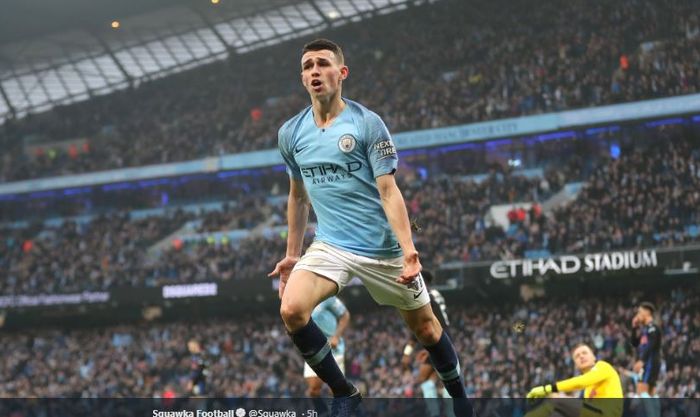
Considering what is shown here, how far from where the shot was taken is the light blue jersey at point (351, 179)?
23.4 ft

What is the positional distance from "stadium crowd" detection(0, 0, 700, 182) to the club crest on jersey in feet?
105

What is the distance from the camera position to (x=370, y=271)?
7.14 meters

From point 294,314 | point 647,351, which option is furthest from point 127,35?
point 294,314

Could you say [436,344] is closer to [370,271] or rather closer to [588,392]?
[370,271]

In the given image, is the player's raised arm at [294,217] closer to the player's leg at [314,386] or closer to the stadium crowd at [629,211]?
the player's leg at [314,386]

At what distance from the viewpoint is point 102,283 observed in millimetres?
43500

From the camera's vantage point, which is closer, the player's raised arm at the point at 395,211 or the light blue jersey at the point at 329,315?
the player's raised arm at the point at 395,211

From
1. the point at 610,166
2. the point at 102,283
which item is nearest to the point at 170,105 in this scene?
the point at 102,283

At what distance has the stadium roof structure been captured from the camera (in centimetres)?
4831

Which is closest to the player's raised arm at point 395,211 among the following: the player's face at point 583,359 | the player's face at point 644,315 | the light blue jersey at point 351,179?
the light blue jersey at point 351,179

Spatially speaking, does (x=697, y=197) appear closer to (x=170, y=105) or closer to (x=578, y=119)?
(x=578, y=119)

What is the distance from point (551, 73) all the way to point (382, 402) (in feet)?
106

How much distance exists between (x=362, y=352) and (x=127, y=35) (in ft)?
79.8

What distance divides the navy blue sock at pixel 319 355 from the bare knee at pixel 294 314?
8cm
